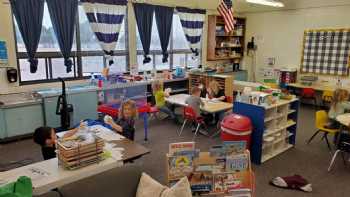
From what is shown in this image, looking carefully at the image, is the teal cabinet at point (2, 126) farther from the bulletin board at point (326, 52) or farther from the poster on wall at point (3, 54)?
the bulletin board at point (326, 52)

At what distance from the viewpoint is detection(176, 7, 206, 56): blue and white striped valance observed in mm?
7516

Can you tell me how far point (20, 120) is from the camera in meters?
4.86

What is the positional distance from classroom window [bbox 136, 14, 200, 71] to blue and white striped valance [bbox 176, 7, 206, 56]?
0.78ft

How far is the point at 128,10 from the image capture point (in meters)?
6.54

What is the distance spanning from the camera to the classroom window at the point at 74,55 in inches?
211

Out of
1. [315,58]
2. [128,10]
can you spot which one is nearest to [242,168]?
[128,10]

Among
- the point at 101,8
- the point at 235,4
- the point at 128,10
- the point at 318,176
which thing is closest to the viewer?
the point at 318,176

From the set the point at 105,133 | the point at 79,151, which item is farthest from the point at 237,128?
the point at 79,151

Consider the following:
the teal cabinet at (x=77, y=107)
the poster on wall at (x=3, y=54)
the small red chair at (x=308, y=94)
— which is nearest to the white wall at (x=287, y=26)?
the small red chair at (x=308, y=94)

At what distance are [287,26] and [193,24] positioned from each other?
2.92 m

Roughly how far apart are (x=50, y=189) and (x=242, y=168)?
179cm

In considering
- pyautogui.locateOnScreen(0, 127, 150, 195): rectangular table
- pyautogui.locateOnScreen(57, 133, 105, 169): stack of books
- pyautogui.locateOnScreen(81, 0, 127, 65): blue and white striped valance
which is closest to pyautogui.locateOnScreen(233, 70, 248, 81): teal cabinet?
pyautogui.locateOnScreen(81, 0, 127, 65): blue and white striped valance

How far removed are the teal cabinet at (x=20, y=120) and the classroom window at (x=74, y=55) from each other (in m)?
0.74

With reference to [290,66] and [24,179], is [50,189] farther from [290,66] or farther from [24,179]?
[290,66]
